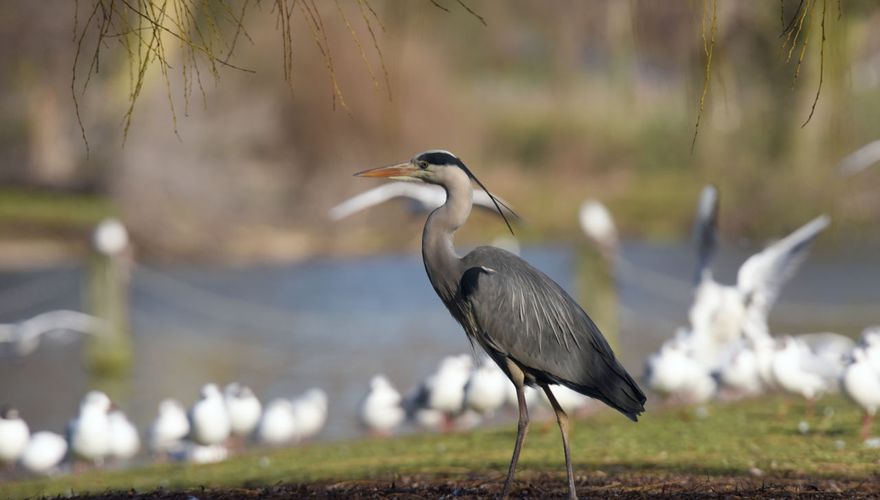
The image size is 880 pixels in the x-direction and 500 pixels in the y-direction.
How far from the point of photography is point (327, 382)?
17.4 metres

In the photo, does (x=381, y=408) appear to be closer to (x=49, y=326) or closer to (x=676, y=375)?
(x=676, y=375)

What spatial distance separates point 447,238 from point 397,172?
0.39 metres

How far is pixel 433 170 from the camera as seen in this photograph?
560 centimetres

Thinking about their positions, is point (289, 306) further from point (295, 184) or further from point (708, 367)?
point (708, 367)

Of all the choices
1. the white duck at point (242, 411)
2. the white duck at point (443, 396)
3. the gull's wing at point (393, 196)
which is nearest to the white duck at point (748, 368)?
the white duck at point (443, 396)

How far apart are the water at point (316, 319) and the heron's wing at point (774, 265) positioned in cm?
464

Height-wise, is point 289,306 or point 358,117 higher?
point 358,117

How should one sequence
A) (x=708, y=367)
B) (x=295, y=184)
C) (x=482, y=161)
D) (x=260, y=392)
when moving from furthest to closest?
(x=482, y=161) < (x=295, y=184) < (x=260, y=392) < (x=708, y=367)

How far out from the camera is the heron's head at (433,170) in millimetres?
5547

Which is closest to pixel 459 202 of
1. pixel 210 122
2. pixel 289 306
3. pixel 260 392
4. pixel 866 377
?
pixel 866 377

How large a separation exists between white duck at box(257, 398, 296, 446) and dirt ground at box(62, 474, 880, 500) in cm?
413

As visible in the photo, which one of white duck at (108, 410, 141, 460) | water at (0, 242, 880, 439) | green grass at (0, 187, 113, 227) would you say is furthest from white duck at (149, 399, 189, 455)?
green grass at (0, 187, 113, 227)

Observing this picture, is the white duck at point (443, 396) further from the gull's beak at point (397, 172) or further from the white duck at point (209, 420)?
the gull's beak at point (397, 172)

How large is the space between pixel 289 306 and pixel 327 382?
7.24 m
